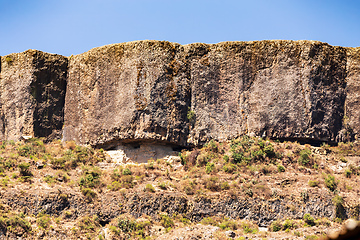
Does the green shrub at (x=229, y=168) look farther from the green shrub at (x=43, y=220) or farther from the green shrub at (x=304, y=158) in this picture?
the green shrub at (x=43, y=220)

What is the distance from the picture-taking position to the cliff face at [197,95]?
3247 cm

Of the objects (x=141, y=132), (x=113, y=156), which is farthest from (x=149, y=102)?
(x=113, y=156)

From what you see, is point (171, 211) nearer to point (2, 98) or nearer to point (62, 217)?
point (62, 217)

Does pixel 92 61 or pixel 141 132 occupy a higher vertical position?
pixel 92 61

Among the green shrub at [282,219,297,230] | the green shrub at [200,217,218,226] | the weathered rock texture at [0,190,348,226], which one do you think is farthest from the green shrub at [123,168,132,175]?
the green shrub at [282,219,297,230]

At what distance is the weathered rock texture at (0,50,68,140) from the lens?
1342 inches

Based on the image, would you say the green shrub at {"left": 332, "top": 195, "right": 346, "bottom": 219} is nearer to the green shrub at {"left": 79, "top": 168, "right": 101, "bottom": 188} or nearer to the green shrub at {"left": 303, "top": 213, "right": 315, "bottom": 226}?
the green shrub at {"left": 303, "top": 213, "right": 315, "bottom": 226}

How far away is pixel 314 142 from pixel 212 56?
829 cm

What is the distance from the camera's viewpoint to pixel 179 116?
32.7 m

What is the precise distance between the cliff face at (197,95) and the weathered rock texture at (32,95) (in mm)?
65

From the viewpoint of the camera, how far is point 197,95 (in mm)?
33375

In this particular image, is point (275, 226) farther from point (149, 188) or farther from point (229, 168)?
point (149, 188)

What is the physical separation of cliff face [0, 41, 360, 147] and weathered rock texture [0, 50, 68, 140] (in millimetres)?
65

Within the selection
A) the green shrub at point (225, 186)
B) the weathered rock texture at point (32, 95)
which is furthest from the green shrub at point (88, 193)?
the weathered rock texture at point (32, 95)
